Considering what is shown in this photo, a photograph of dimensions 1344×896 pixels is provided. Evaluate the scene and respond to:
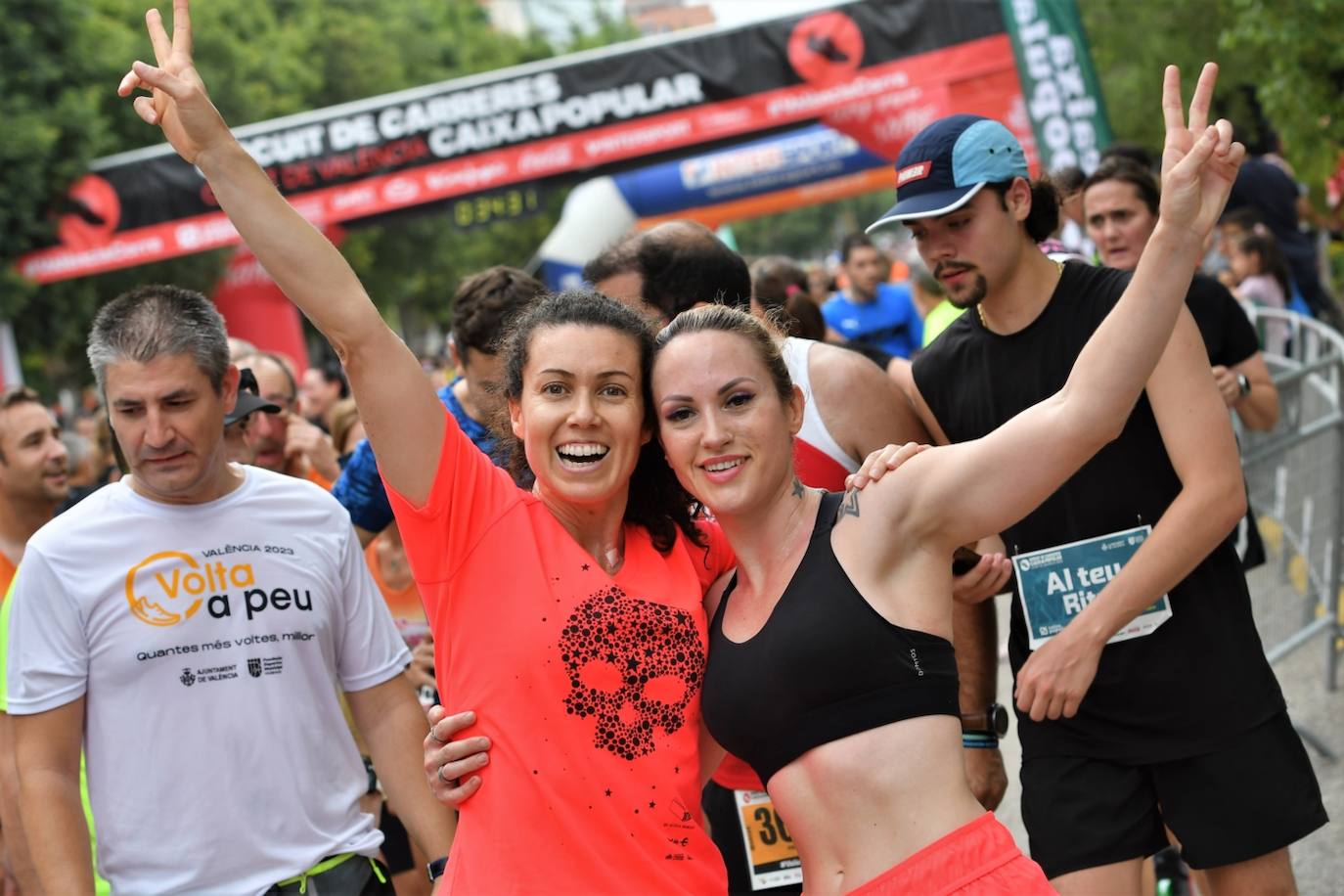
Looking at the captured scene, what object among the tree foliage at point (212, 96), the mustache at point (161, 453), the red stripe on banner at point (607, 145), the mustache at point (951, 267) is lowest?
the mustache at point (161, 453)

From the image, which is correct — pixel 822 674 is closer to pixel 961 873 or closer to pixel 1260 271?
pixel 961 873

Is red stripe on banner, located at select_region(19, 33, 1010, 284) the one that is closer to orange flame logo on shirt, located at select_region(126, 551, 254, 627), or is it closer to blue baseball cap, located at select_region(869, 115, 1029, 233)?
blue baseball cap, located at select_region(869, 115, 1029, 233)

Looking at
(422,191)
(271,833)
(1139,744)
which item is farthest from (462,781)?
(422,191)

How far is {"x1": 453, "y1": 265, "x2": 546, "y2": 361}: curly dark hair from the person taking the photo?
4.72 m

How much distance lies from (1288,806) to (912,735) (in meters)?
1.38

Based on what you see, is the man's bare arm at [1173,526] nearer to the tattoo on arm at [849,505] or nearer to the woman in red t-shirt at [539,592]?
the tattoo on arm at [849,505]

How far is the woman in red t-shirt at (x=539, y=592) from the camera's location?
2.71 m

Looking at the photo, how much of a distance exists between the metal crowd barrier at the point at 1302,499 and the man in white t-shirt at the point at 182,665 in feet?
14.3

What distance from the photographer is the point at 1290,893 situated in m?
3.61

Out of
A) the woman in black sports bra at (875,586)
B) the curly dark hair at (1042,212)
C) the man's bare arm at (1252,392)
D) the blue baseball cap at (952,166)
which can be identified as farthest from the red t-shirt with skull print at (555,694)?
the man's bare arm at (1252,392)

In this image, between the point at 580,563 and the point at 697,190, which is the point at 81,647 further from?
the point at 697,190

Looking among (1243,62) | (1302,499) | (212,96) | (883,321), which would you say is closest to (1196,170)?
(1302,499)

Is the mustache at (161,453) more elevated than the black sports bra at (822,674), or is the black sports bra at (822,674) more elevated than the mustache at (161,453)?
the mustache at (161,453)

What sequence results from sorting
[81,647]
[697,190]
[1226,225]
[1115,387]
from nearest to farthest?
[1115,387] → [81,647] → [1226,225] → [697,190]
